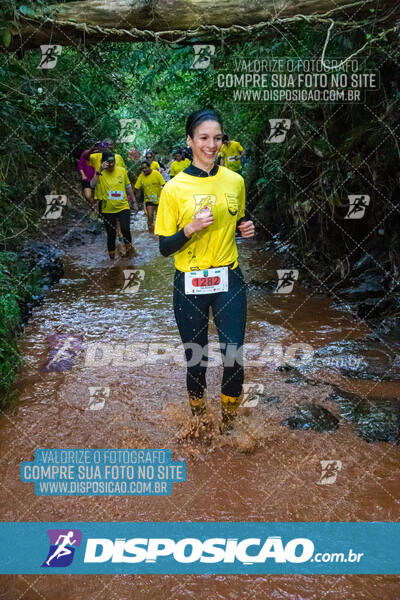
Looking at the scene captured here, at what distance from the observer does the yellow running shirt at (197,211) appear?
9.89ft

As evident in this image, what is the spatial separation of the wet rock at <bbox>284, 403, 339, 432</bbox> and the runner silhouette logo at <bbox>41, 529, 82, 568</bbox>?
164 cm

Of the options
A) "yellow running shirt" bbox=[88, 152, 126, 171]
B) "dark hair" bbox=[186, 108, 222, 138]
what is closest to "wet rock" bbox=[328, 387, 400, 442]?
"dark hair" bbox=[186, 108, 222, 138]

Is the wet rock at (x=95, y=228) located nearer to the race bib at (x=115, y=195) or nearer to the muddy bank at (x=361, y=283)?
the race bib at (x=115, y=195)

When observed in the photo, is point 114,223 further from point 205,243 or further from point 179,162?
point 205,243

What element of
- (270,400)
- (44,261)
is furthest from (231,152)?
(270,400)

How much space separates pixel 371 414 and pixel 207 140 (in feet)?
7.32

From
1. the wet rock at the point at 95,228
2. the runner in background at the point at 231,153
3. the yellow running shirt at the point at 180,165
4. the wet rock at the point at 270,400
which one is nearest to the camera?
the wet rock at the point at 270,400

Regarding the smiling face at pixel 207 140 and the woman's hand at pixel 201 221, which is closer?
the woman's hand at pixel 201 221

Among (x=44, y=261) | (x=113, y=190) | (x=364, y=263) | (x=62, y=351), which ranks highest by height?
(x=113, y=190)

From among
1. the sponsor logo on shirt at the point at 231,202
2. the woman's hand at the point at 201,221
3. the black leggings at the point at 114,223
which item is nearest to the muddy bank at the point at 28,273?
the black leggings at the point at 114,223

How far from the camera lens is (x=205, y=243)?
3092mm

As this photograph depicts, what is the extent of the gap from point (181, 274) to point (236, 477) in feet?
4.20

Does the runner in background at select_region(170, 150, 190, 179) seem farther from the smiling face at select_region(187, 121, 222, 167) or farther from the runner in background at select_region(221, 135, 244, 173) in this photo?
the smiling face at select_region(187, 121, 222, 167)

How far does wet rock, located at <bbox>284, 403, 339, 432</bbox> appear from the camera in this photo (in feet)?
11.8
